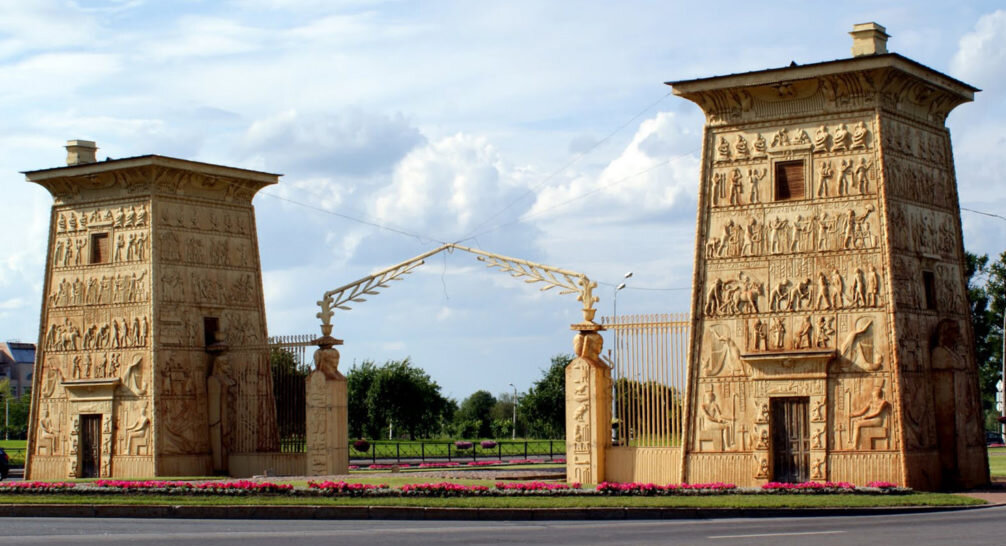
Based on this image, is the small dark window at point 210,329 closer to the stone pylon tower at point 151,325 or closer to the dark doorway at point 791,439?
the stone pylon tower at point 151,325

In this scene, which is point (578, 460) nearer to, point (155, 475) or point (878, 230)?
point (878, 230)

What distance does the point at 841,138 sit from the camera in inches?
995

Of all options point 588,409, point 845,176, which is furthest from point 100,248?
point 845,176

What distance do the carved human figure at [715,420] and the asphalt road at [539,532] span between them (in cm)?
646

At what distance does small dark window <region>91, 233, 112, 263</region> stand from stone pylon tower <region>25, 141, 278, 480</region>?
0.03m

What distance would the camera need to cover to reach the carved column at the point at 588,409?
2759 centimetres

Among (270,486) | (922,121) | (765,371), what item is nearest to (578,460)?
(765,371)

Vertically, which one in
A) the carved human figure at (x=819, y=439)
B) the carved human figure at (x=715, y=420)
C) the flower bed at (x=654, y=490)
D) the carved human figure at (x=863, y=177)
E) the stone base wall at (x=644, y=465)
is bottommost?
the flower bed at (x=654, y=490)

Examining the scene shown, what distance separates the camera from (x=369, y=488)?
76.5 feet

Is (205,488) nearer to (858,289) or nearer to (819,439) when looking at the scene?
(819,439)

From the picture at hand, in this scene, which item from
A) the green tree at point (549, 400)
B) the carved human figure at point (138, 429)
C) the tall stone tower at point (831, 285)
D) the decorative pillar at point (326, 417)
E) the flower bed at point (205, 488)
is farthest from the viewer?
the green tree at point (549, 400)

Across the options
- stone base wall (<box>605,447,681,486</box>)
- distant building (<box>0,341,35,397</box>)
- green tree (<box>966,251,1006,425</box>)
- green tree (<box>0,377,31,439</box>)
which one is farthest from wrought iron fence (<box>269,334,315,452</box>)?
distant building (<box>0,341,35,397</box>)

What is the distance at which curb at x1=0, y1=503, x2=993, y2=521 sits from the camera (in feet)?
64.4

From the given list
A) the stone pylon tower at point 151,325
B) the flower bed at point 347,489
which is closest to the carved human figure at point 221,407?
the stone pylon tower at point 151,325
